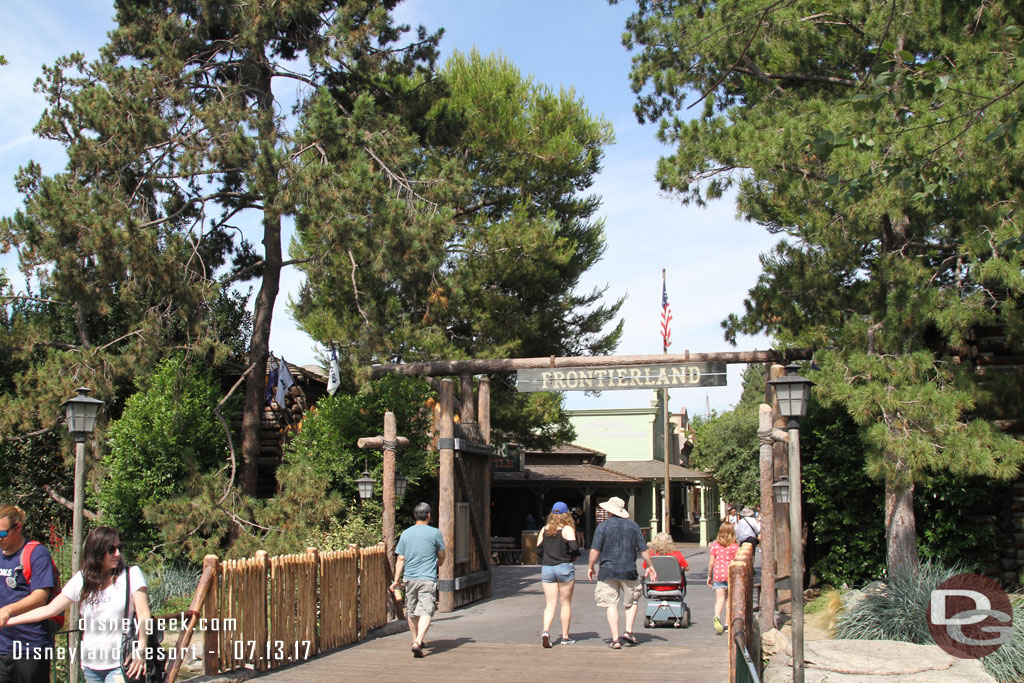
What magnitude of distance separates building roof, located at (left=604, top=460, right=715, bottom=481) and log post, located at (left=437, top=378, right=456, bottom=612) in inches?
914

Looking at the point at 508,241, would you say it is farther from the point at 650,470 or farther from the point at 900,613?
the point at 650,470

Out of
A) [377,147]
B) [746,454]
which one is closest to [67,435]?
[377,147]

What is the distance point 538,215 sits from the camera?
24.3 m

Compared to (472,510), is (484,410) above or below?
above

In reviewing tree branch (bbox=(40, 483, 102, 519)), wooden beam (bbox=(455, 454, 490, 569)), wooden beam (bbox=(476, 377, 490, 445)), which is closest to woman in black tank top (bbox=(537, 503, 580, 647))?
wooden beam (bbox=(455, 454, 490, 569))

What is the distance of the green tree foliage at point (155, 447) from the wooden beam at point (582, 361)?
365cm

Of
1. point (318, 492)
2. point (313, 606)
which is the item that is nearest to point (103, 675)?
point (313, 606)

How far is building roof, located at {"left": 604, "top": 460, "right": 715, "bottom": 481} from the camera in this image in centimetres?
3866

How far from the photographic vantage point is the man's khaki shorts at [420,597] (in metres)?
9.85

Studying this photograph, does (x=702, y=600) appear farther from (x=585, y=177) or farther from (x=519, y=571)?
(x=585, y=177)

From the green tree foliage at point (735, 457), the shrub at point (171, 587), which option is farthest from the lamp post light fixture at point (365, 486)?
the green tree foliage at point (735, 457)

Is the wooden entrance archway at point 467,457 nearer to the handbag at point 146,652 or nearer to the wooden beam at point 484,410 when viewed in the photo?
the wooden beam at point 484,410

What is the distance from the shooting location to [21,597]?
6.03 metres

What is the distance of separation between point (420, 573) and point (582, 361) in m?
5.32
